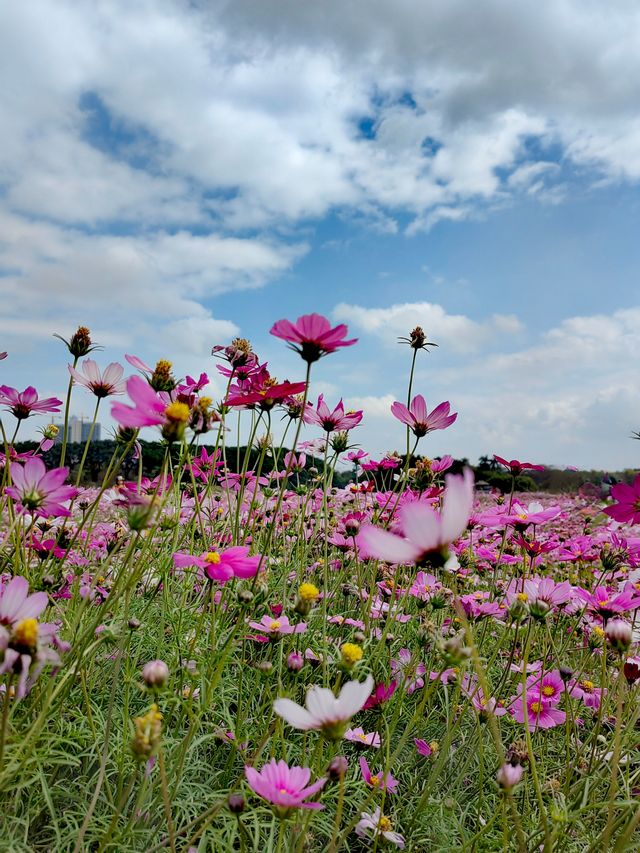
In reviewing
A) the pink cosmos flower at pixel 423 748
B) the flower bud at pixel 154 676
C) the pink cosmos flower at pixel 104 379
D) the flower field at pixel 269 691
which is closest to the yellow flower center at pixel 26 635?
the flower field at pixel 269 691

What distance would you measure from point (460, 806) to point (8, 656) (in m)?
1.01

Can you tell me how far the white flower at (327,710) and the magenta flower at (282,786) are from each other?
6cm

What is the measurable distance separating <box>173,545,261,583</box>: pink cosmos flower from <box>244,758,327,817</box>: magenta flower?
0.24 metres

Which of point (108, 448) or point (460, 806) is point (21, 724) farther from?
point (108, 448)

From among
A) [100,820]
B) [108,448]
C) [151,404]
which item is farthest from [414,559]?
[108,448]

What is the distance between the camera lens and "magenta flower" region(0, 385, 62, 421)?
119 centimetres

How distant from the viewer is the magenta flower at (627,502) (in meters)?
0.96

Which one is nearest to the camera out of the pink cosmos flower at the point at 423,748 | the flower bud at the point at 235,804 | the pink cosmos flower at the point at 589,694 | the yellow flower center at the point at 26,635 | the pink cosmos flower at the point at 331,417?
the yellow flower center at the point at 26,635

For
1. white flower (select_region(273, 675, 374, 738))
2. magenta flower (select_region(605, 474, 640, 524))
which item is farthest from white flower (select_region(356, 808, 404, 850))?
magenta flower (select_region(605, 474, 640, 524))

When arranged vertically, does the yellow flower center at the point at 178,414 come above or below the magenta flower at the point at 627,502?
above

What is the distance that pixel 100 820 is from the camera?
0.82 metres

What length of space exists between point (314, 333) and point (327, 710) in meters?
0.44

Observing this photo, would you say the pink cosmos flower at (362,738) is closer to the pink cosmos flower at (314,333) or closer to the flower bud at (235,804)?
the flower bud at (235,804)

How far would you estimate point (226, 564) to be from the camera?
2.60 feet
